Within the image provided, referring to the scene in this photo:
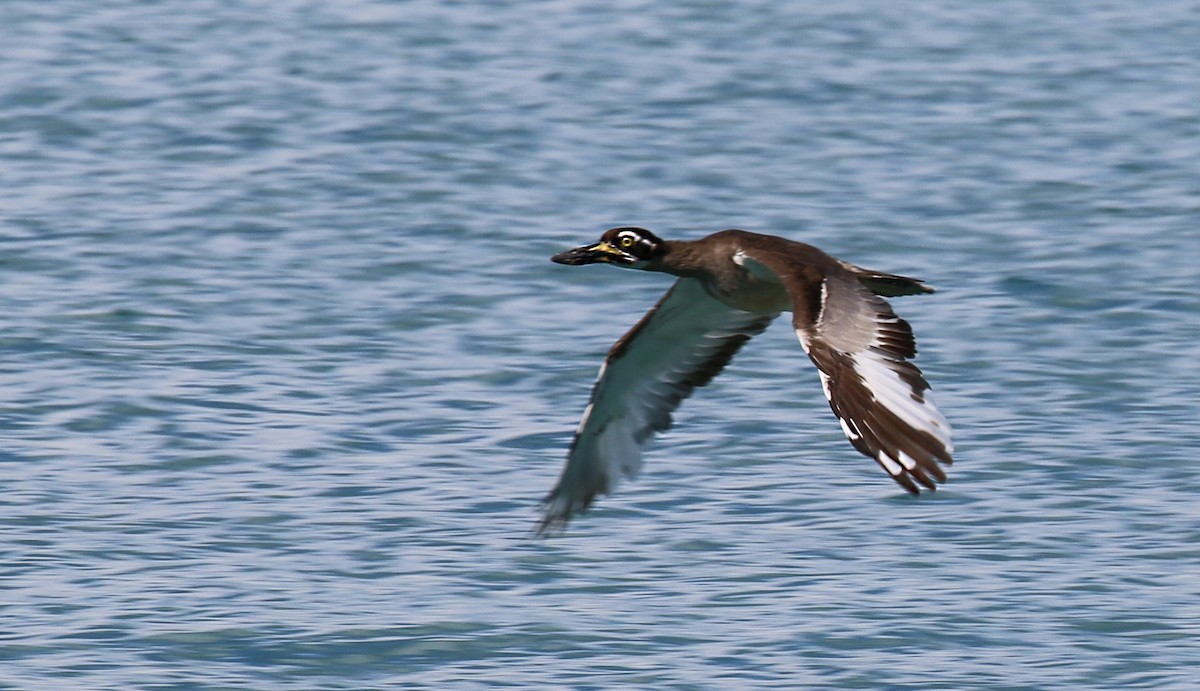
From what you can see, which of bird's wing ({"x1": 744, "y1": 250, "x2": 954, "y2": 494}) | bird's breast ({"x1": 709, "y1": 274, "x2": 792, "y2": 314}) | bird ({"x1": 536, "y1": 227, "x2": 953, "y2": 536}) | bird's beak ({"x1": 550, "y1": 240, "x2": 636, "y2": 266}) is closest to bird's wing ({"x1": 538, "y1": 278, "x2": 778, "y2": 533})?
bird ({"x1": 536, "y1": 227, "x2": 953, "y2": 536})

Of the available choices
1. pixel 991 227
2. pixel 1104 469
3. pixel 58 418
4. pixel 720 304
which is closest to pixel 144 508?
pixel 58 418

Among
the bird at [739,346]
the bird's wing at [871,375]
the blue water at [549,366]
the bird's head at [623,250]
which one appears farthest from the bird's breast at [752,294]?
the blue water at [549,366]

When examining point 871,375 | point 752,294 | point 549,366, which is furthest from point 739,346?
point 871,375

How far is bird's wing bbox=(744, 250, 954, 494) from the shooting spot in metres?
8.56

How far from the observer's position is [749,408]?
1366 centimetres

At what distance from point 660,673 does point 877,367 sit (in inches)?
69.8

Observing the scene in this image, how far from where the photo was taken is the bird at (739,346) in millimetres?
8734

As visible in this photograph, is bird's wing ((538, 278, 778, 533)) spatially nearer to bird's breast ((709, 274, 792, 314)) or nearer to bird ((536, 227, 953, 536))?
bird ((536, 227, 953, 536))

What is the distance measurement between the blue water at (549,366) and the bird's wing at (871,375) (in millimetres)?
1559

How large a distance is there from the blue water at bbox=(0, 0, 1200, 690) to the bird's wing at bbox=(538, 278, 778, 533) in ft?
1.23

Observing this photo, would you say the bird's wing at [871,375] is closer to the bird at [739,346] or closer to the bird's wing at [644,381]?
the bird at [739,346]

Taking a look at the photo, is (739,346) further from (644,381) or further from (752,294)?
(752,294)

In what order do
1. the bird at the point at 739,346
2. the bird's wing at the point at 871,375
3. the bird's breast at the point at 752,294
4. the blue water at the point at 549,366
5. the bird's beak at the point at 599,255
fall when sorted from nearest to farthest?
the bird's wing at the point at 871,375 < the bird at the point at 739,346 < the blue water at the point at 549,366 < the bird's breast at the point at 752,294 < the bird's beak at the point at 599,255

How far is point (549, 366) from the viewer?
47.2ft
